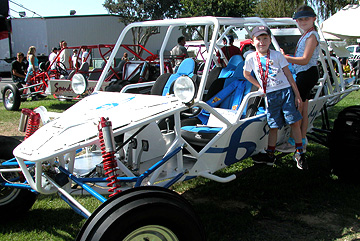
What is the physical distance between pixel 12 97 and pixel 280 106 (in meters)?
9.05

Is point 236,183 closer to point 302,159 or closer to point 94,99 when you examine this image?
point 302,159

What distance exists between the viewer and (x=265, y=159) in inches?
151

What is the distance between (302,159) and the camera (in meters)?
3.85

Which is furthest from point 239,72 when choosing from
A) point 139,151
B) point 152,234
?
point 152,234

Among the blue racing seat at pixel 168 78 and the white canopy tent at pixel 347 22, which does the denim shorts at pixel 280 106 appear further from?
the white canopy tent at pixel 347 22

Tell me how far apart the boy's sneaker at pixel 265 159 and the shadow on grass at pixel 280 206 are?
0.08 m

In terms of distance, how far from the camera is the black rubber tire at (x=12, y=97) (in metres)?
10.3

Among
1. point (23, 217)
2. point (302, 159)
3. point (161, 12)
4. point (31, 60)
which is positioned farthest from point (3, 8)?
point (161, 12)

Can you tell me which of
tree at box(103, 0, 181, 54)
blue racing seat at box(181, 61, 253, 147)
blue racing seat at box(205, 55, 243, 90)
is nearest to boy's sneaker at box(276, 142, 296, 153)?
blue racing seat at box(181, 61, 253, 147)

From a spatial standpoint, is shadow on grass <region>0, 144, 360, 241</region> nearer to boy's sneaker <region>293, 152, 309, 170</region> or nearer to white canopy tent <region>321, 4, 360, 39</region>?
boy's sneaker <region>293, 152, 309, 170</region>

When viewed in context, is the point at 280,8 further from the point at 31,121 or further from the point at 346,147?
the point at 31,121

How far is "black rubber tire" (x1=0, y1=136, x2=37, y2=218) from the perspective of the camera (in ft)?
11.7

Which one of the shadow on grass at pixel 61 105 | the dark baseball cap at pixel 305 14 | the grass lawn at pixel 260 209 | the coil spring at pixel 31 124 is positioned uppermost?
the dark baseball cap at pixel 305 14

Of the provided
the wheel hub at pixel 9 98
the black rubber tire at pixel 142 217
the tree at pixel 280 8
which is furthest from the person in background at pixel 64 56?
the tree at pixel 280 8
